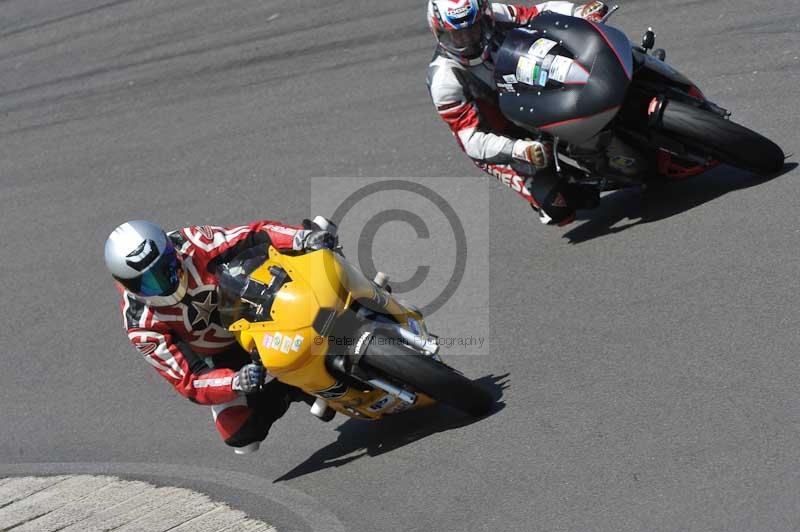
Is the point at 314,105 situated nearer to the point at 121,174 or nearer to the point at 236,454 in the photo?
the point at 121,174

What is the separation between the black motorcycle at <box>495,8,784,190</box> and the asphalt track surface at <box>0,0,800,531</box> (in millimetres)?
381

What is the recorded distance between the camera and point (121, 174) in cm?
1141

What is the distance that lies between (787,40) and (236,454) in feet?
17.5

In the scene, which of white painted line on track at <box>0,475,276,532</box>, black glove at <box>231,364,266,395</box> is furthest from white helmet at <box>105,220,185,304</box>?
white painted line on track at <box>0,475,276,532</box>

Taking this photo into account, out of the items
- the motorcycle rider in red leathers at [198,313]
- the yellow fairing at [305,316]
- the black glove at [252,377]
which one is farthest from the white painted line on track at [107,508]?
the yellow fairing at [305,316]

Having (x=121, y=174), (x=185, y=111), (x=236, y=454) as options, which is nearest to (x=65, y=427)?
(x=236, y=454)

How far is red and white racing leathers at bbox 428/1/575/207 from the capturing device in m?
7.71

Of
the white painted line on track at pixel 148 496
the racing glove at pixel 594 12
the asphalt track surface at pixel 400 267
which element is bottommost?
the white painted line on track at pixel 148 496

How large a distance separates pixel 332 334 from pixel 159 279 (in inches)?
39.5

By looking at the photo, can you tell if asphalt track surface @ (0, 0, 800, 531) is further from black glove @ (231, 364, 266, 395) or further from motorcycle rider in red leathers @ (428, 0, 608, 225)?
black glove @ (231, 364, 266, 395)

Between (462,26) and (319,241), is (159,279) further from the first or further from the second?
(462,26)

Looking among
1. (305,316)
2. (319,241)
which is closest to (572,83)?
(319,241)

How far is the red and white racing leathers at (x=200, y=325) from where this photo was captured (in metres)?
6.40

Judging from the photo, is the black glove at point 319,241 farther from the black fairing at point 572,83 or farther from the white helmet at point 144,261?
the black fairing at point 572,83
